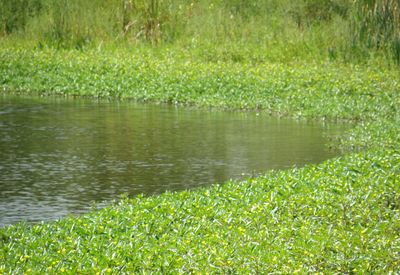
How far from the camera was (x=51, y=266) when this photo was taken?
723 centimetres

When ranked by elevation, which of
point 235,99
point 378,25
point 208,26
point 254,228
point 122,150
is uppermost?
point 378,25

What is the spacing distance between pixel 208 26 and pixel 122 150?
1035cm

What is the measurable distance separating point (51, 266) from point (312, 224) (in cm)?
237

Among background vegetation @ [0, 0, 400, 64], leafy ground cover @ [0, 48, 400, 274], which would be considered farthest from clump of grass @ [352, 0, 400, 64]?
leafy ground cover @ [0, 48, 400, 274]

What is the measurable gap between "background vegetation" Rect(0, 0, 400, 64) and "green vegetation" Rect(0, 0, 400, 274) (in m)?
0.04

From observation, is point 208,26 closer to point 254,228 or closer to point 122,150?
point 122,150

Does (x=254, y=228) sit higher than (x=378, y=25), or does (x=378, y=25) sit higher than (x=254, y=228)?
(x=378, y=25)

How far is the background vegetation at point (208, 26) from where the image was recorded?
70.0 feet

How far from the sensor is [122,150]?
45.0ft

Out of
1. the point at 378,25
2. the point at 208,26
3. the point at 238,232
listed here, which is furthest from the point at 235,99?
the point at 238,232

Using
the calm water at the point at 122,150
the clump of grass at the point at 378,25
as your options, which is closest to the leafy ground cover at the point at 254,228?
the calm water at the point at 122,150

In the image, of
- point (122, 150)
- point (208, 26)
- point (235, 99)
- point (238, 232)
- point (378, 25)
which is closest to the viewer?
point (238, 232)

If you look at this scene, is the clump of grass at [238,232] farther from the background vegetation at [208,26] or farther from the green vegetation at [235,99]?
the background vegetation at [208,26]

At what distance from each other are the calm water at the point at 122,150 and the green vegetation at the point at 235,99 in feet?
2.67
